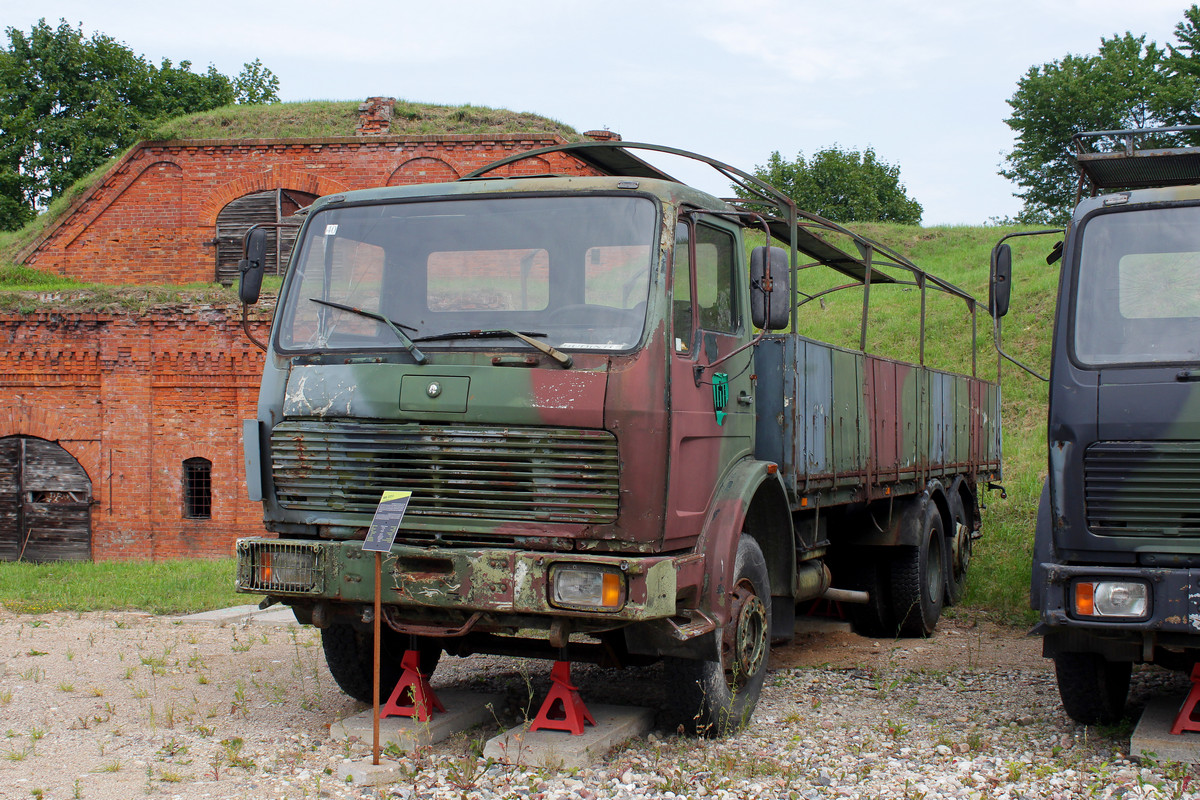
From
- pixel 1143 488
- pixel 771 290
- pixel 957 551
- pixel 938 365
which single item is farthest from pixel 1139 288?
pixel 938 365

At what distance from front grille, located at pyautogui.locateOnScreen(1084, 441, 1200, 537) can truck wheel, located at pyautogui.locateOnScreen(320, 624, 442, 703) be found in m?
3.55

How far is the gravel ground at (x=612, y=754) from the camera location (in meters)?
4.93

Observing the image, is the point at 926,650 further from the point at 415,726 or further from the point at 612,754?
the point at 415,726

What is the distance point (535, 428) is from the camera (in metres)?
4.93

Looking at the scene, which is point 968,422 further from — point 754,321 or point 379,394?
point 379,394

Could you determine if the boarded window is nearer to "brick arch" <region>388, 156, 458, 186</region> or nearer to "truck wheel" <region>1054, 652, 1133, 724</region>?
"brick arch" <region>388, 156, 458, 186</region>

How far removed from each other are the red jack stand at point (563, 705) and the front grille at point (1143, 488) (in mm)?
2644

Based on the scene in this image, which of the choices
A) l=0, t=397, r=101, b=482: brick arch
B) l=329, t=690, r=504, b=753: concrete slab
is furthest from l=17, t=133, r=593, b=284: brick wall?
l=329, t=690, r=504, b=753: concrete slab

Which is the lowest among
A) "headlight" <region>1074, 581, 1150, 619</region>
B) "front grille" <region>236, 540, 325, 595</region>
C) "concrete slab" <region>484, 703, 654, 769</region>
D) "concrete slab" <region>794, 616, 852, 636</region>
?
"concrete slab" <region>794, 616, 852, 636</region>

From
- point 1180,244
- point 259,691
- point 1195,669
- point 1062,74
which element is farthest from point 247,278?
point 1062,74

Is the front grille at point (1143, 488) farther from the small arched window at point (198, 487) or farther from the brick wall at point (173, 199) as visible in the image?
the brick wall at point (173, 199)

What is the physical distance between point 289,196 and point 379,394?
18.4 metres

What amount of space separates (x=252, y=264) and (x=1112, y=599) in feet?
15.3

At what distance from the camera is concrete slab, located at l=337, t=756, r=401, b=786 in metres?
4.99
